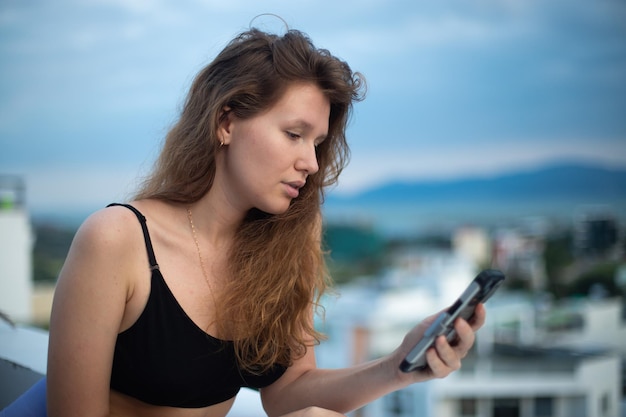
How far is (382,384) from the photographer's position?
1.30 meters

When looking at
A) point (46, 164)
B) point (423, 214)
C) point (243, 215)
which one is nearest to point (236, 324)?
point (243, 215)

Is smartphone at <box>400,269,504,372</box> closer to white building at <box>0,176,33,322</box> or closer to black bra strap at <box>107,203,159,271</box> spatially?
black bra strap at <box>107,203,159,271</box>

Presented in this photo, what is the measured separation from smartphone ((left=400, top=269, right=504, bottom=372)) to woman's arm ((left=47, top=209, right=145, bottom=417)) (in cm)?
53

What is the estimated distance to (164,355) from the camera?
1.24 metres

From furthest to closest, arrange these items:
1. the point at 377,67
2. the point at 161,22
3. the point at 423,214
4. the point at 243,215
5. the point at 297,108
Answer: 1. the point at 377,67
2. the point at 161,22
3. the point at 423,214
4. the point at 243,215
5. the point at 297,108

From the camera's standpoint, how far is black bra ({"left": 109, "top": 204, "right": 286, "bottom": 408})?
1.24 meters

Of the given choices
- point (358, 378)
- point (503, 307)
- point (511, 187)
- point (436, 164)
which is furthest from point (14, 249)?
point (436, 164)

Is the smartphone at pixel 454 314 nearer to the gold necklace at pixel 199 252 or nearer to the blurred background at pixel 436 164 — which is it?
the gold necklace at pixel 199 252

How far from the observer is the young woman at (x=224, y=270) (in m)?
1.17

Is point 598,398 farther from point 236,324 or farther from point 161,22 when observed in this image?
point 161,22

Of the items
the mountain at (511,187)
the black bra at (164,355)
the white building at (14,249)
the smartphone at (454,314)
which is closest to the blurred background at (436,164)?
the white building at (14,249)

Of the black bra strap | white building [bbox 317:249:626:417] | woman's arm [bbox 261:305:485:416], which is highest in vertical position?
the black bra strap

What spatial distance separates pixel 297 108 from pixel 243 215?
274 millimetres

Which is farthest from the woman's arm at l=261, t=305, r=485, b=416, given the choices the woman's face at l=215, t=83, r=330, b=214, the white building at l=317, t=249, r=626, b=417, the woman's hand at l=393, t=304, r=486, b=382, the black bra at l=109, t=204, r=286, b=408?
the white building at l=317, t=249, r=626, b=417
